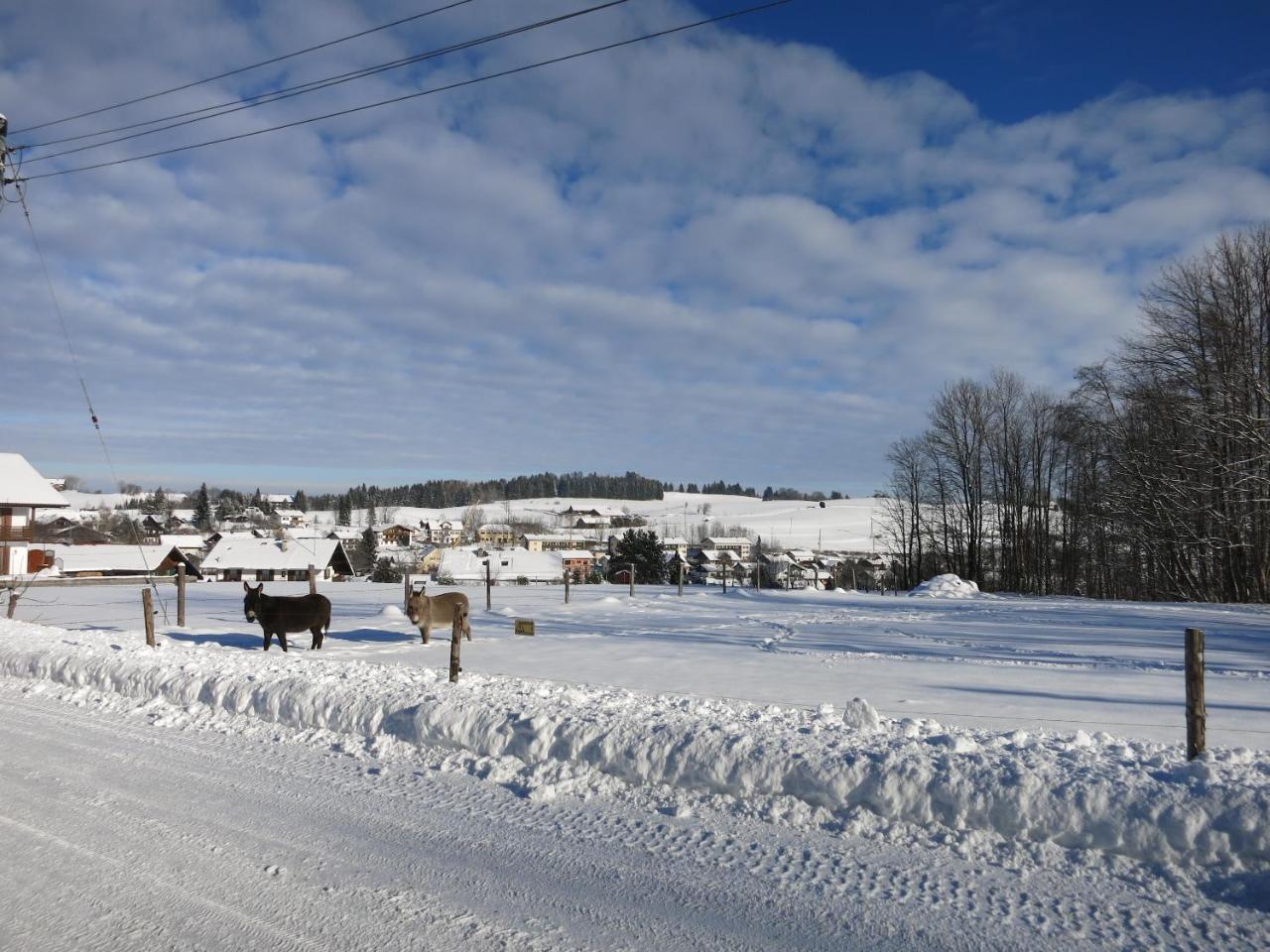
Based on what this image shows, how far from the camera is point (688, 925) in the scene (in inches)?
164

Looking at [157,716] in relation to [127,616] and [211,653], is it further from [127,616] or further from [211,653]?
[127,616]

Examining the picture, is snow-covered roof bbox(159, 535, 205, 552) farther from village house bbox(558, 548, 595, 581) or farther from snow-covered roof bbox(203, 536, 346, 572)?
village house bbox(558, 548, 595, 581)

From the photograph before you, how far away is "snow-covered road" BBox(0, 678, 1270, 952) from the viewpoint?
159 inches

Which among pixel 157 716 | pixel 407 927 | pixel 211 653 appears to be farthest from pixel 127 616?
pixel 407 927

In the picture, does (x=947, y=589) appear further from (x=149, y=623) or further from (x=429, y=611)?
(x=149, y=623)

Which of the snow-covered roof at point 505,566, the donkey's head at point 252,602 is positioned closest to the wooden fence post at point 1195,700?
the donkey's head at point 252,602

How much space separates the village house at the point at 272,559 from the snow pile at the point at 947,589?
47485 millimetres

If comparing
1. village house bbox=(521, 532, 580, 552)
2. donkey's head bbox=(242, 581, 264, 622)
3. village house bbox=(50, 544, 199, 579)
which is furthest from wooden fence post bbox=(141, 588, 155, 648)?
village house bbox=(521, 532, 580, 552)

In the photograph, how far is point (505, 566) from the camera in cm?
7275

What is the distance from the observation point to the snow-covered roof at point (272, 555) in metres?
64.8

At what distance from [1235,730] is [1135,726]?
1.05 m

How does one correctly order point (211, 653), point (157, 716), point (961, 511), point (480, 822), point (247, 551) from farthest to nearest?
point (247, 551) < point (961, 511) < point (211, 653) < point (157, 716) < point (480, 822)

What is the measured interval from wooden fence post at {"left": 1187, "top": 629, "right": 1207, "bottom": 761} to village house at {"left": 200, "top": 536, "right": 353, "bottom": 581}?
65219 millimetres

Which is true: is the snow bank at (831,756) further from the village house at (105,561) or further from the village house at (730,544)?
the village house at (730,544)
